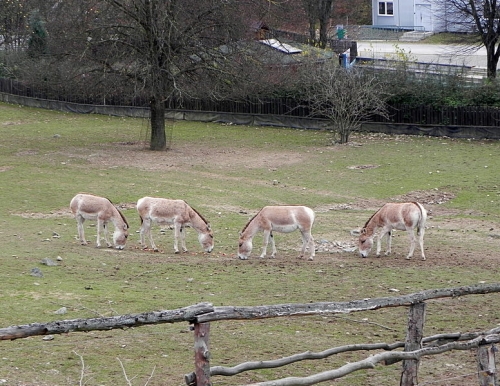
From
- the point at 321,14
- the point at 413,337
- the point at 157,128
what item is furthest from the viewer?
the point at 321,14

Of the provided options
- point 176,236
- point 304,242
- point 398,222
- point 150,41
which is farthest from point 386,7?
point 176,236

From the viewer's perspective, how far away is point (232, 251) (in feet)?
59.3

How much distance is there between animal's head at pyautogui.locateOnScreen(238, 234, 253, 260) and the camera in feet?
55.9

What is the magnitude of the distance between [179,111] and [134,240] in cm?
2423

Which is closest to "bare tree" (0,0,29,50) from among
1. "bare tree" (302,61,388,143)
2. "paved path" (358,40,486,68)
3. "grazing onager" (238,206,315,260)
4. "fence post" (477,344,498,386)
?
"paved path" (358,40,486,68)

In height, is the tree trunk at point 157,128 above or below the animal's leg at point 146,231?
above

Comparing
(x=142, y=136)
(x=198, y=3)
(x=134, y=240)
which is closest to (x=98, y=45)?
(x=198, y=3)

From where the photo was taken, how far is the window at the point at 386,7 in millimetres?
77062

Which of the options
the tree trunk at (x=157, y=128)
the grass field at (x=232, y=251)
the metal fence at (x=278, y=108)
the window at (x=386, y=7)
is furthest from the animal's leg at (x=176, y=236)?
the window at (x=386, y=7)

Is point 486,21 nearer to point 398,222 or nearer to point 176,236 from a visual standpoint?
point 398,222

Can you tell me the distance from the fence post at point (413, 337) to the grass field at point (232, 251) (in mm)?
728

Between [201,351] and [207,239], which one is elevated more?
[201,351]

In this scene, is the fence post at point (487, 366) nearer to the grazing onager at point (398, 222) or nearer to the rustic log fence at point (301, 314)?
the rustic log fence at point (301, 314)

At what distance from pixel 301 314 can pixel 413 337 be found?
55.8 inches
